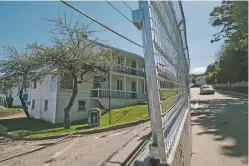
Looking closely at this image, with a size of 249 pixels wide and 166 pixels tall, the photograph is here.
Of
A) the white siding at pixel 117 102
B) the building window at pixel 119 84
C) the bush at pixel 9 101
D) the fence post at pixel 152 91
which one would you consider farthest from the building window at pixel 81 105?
the bush at pixel 9 101

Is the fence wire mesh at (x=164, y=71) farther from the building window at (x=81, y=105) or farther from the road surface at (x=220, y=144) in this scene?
the building window at (x=81, y=105)

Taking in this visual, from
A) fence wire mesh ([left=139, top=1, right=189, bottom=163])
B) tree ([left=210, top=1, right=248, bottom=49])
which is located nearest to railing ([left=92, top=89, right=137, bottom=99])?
tree ([left=210, top=1, right=248, bottom=49])

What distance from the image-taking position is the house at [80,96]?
20.8 metres

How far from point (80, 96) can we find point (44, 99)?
13.2ft

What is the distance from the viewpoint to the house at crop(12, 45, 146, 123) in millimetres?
20797

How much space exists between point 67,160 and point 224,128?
22.0 feet

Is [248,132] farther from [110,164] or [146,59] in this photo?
[146,59]

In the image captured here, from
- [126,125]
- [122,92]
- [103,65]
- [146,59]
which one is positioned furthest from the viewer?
[122,92]

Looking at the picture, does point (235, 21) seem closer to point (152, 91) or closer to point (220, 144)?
point (220, 144)

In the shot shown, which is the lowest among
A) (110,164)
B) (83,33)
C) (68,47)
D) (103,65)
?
(110,164)

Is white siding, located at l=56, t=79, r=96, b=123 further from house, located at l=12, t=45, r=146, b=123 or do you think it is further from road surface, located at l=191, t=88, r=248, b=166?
road surface, located at l=191, t=88, r=248, b=166

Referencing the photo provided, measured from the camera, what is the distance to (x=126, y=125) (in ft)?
40.2

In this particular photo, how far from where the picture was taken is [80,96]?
2239 cm

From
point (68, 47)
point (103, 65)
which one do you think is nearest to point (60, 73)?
point (68, 47)
